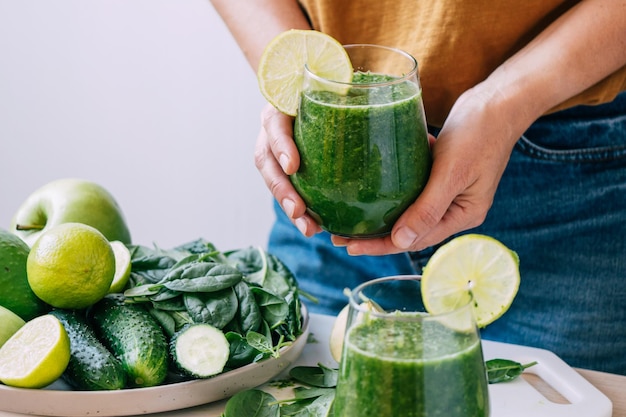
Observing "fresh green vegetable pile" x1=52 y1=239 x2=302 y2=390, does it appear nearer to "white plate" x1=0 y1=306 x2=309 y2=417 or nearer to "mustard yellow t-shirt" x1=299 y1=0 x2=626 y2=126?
"white plate" x1=0 y1=306 x2=309 y2=417

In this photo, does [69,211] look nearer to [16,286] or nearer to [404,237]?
[16,286]

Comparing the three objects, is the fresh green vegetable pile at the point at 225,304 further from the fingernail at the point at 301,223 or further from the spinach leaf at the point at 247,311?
the fingernail at the point at 301,223

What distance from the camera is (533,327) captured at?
165cm

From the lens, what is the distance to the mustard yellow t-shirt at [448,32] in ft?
4.53

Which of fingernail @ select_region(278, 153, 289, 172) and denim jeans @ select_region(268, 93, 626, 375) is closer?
fingernail @ select_region(278, 153, 289, 172)

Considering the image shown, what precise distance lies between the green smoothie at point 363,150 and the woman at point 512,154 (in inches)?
1.3

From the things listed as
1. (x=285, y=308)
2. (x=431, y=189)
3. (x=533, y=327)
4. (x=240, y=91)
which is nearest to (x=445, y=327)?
(x=431, y=189)

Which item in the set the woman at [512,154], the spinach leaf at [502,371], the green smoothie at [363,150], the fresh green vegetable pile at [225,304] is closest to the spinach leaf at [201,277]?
the fresh green vegetable pile at [225,304]

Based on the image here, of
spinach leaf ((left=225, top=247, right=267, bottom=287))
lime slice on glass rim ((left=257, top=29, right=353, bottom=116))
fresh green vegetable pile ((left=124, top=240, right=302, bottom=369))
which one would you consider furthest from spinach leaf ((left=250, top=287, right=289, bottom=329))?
lime slice on glass rim ((left=257, top=29, right=353, bottom=116))

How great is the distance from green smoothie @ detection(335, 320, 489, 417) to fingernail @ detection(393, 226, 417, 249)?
0.92 ft

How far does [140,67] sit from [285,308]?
1638 mm

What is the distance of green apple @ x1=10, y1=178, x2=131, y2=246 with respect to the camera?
1.52 metres

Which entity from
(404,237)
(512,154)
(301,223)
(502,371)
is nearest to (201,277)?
(301,223)

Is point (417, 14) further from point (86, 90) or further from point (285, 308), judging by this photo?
point (86, 90)
